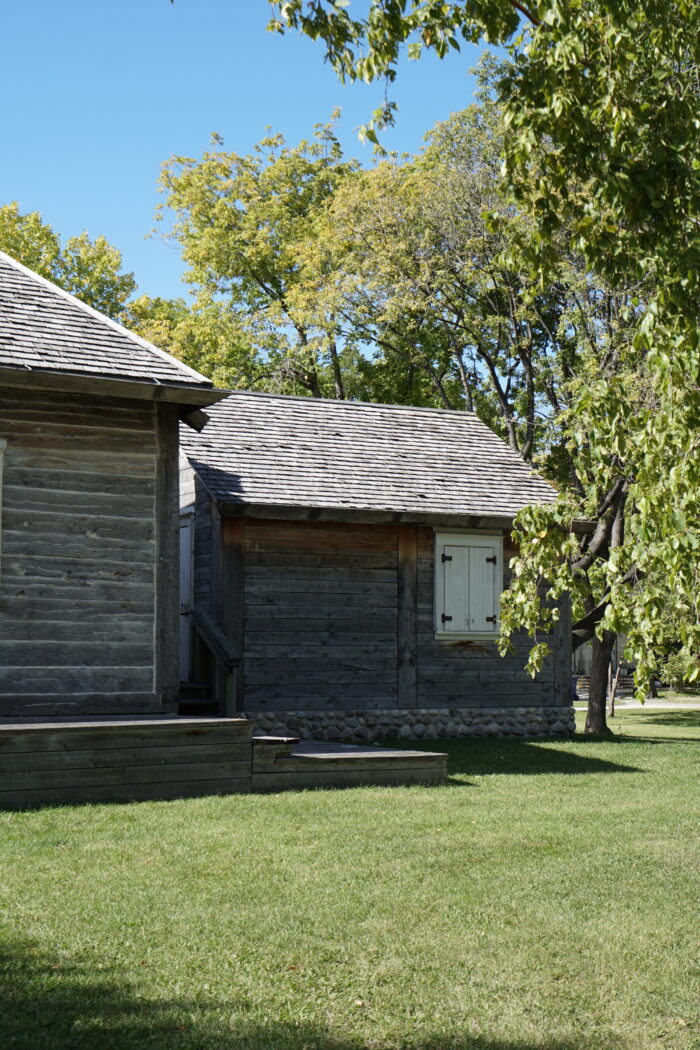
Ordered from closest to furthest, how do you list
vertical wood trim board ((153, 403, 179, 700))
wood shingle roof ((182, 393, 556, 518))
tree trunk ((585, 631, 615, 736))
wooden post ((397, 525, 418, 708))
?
vertical wood trim board ((153, 403, 179, 700)) → wood shingle roof ((182, 393, 556, 518)) → wooden post ((397, 525, 418, 708)) → tree trunk ((585, 631, 615, 736))

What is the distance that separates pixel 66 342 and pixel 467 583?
747 centimetres

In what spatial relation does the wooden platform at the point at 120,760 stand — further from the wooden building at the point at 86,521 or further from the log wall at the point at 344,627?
the log wall at the point at 344,627

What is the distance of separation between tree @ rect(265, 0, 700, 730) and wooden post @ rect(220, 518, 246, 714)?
9.87m

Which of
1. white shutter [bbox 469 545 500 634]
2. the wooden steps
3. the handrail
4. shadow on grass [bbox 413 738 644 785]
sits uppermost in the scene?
white shutter [bbox 469 545 500 634]

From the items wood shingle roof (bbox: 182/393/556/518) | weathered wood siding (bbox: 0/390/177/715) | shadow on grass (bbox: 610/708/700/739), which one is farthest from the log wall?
shadow on grass (bbox: 610/708/700/739)

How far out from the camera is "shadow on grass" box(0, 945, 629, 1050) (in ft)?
14.3

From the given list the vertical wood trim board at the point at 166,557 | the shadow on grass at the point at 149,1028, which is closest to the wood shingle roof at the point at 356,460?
the vertical wood trim board at the point at 166,557

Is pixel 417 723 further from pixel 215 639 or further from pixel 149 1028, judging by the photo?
pixel 149 1028

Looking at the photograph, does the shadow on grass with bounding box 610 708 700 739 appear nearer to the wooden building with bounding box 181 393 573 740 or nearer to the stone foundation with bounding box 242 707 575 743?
the stone foundation with bounding box 242 707 575 743

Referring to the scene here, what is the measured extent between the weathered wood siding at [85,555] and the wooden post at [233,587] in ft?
11.0

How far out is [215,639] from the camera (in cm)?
1416

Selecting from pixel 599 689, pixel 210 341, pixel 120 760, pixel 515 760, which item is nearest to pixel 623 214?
pixel 120 760

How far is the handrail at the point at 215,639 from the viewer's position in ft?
44.7

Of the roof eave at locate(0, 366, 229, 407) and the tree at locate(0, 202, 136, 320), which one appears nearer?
the roof eave at locate(0, 366, 229, 407)
